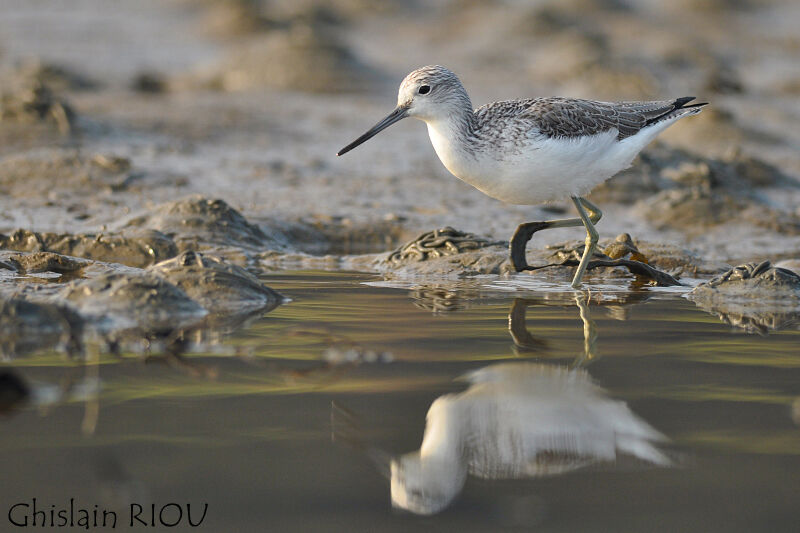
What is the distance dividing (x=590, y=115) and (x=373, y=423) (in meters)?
3.75

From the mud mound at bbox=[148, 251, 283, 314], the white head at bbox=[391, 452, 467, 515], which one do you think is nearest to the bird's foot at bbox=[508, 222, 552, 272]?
the mud mound at bbox=[148, 251, 283, 314]

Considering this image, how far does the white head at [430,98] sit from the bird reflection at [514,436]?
2.73 m

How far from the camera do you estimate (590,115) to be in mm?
6730

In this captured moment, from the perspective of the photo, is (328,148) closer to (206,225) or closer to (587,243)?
(206,225)

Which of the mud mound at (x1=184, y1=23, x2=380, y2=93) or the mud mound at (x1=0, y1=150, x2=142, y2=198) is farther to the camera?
the mud mound at (x1=184, y1=23, x2=380, y2=93)

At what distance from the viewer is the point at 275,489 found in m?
2.98

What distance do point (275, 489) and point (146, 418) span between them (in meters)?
0.79

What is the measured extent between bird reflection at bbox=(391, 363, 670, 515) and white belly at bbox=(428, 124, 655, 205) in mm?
2294

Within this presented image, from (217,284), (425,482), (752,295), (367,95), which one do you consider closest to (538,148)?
(752,295)

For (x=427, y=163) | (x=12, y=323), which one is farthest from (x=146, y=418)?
(x=427, y=163)

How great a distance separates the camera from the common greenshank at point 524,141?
247 inches

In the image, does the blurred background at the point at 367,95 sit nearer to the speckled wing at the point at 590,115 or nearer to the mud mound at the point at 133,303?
the speckled wing at the point at 590,115

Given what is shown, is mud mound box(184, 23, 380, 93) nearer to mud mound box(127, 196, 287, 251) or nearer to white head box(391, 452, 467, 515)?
mud mound box(127, 196, 287, 251)

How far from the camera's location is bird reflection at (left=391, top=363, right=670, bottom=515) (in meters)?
3.15
